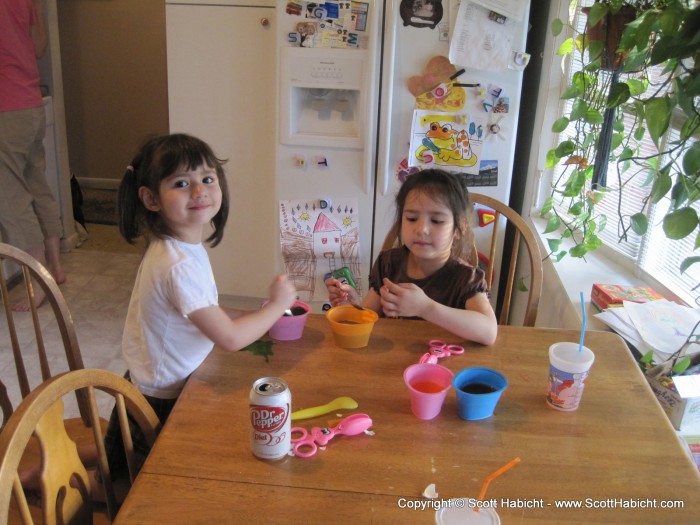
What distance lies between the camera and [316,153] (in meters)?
2.77

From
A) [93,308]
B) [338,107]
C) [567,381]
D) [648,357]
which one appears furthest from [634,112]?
[93,308]

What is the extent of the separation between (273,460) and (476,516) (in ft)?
1.07

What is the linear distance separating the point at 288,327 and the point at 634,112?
1075 mm

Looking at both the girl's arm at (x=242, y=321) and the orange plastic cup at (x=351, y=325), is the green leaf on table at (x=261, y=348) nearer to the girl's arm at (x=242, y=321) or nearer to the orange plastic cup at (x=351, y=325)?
the girl's arm at (x=242, y=321)

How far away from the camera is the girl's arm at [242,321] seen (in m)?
1.32

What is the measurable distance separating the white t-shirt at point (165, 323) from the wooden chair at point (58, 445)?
212 millimetres

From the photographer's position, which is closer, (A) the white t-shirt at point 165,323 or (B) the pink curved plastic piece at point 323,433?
(B) the pink curved plastic piece at point 323,433

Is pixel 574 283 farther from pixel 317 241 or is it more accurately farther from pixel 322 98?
pixel 322 98

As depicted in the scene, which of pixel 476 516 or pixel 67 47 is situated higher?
pixel 67 47

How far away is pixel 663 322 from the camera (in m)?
1.75

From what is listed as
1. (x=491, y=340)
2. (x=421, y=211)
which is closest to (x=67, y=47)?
(x=421, y=211)

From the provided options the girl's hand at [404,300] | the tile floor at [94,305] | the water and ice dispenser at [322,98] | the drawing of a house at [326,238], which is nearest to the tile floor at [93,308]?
the tile floor at [94,305]

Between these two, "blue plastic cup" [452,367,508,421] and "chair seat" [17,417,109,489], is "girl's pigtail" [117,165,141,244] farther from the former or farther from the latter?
"blue plastic cup" [452,367,508,421]

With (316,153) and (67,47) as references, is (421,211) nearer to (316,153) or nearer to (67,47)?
(316,153)
